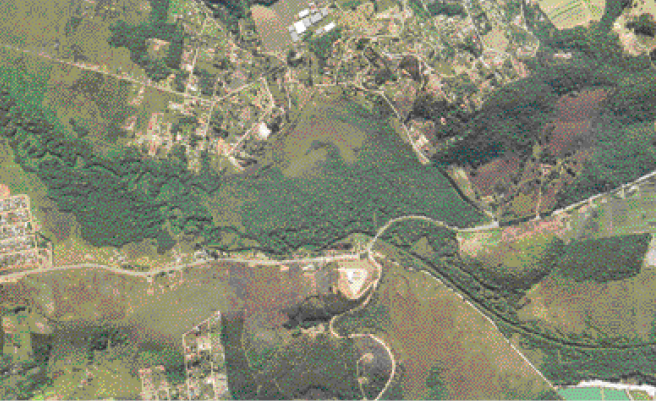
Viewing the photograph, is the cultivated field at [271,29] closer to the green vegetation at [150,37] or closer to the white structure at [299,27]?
the white structure at [299,27]

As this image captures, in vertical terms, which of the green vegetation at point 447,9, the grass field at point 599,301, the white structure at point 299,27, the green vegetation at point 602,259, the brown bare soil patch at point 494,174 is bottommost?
the grass field at point 599,301

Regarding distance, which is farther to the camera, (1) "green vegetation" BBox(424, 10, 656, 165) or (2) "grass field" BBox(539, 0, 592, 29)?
(2) "grass field" BBox(539, 0, 592, 29)

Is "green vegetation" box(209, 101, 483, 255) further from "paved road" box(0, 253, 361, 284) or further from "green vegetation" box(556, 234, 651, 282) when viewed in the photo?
"green vegetation" box(556, 234, 651, 282)

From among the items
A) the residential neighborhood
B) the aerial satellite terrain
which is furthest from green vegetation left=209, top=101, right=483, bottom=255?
the residential neighborhood

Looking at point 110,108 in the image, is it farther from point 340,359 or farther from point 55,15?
point 340,359

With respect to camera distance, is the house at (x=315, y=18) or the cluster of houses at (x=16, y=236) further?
the house at (x=315, y=18)

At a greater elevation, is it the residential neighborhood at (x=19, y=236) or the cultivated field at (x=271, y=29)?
the cultivated field at (x=271, y=29)

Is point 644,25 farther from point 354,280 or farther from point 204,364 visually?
point 204,364

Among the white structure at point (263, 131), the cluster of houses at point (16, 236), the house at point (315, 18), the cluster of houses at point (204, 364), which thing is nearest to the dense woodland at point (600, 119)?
the house at point (315, 18)
